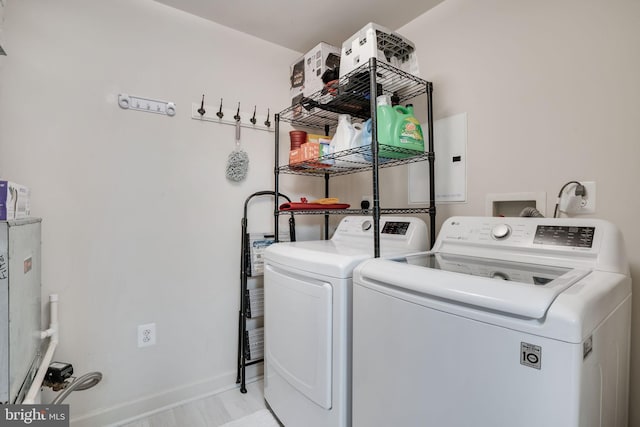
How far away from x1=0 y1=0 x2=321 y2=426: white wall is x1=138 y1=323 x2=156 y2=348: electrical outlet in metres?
0.03

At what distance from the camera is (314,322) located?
4.15 feet

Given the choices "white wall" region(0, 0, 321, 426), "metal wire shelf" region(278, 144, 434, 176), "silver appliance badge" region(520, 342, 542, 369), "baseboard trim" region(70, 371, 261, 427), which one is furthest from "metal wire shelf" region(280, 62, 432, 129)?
"baseboard trim" region(70, 371, 261, 427)

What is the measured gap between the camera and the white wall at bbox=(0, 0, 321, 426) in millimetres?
1459

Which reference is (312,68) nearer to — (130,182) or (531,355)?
(130,182)

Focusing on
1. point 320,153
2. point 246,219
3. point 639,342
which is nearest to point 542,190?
point 639,342

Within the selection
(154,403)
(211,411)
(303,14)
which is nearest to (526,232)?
(303,14)

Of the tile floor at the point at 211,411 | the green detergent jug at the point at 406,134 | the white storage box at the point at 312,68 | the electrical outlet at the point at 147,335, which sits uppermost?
the white storage box at the point at 312,68

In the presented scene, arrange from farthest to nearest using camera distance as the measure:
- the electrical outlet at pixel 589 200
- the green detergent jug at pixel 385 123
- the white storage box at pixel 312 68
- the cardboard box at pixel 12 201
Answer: the white storage box at pixel 312 68, the green detergent jug at pixel 385 123, the electrical outlet at pixel 589 200, the cardboard box at pixel 12 201

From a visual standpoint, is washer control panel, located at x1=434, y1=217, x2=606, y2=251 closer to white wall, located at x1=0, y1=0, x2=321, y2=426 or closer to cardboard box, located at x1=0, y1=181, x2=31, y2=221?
white wall, located at x1=0, y1=0, x2=321, y2=426

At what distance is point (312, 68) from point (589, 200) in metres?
1.60

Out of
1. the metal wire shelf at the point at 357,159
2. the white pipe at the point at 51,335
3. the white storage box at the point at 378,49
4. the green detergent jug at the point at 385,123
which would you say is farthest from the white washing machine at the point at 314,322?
the white pipe at the point at 51,335

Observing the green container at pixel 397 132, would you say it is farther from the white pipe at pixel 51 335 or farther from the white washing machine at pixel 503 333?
the white pipe at pixel 51 335

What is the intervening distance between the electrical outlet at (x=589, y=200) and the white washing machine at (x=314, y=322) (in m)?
0.62

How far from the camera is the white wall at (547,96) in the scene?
1.08 m
